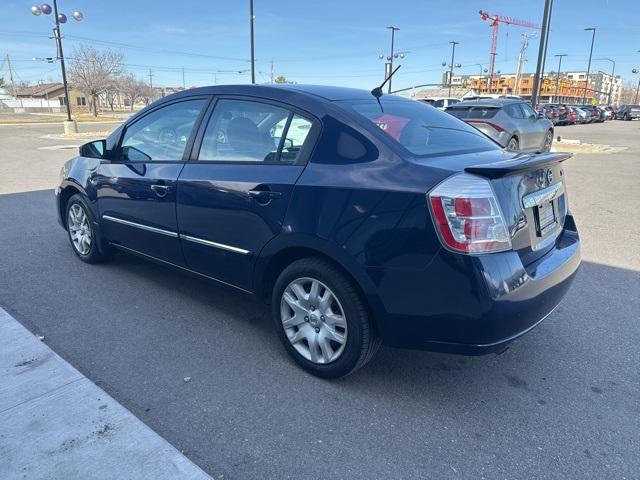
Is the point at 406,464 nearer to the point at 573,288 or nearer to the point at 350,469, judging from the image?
the point at 350,469

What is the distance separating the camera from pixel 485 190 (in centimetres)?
241

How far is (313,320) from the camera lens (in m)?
2.93

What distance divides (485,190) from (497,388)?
4.11ft

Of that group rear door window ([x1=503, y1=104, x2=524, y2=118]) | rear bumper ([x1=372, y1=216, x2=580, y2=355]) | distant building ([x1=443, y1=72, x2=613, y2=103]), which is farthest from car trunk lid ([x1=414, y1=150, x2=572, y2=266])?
distant building ([x1=443, y1=72, x2=613, y2=103])

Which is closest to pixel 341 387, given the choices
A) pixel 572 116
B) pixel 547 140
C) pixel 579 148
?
pixel 547 140

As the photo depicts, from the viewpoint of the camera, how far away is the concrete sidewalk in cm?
218

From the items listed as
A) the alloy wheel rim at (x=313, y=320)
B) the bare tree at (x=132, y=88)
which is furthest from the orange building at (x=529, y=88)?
the alloy wheel rim at (x=313, y=320)

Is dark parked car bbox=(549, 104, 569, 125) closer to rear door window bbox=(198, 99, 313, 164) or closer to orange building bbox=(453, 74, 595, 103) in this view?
rear door window bbox=(198, 99, 313, 164)

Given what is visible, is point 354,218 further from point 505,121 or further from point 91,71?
point 91,71

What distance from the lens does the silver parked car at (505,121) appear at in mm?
12742

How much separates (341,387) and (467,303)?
3.19 ft

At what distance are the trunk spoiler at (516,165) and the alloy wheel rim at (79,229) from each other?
12.4ft

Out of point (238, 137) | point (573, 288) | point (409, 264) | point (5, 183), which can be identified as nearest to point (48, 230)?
point (238, 137)

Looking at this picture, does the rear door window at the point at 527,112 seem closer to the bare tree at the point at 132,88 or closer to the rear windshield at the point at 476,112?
the rear windshield at the point at 476,112
